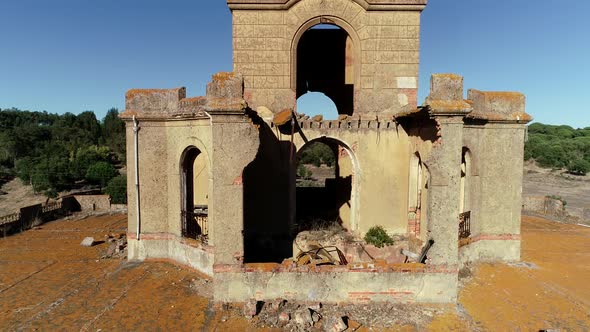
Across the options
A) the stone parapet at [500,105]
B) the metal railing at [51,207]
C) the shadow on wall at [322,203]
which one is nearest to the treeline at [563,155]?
the shadow on wall at [322,203]

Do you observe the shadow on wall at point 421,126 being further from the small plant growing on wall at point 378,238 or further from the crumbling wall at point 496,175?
the small plant growing on wall at point 378,238

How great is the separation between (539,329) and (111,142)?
5114 centimetres

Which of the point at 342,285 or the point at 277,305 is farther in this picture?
the point at 342,285

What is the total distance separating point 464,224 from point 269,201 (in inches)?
232

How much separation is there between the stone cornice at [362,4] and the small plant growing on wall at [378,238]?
6477 mm

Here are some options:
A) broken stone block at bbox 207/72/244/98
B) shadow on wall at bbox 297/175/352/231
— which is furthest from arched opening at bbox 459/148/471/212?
broken stone block at bbox 207/72/244/98

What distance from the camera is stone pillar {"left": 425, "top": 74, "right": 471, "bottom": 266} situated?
7.70 metres

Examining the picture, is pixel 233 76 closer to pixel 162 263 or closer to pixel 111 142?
pixel 162 263

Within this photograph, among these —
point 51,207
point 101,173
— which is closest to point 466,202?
point 51,207

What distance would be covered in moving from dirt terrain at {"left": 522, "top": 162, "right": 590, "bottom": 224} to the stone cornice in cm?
2457

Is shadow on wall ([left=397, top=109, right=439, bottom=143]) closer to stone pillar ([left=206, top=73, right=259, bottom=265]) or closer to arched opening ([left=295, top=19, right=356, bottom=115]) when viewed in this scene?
stone pillar ([left=206, top=73, right=259, bottom=265])

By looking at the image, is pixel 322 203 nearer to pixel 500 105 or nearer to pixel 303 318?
pixel 500 105

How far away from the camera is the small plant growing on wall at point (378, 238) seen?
10.1m

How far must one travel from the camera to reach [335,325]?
22.9 ft
